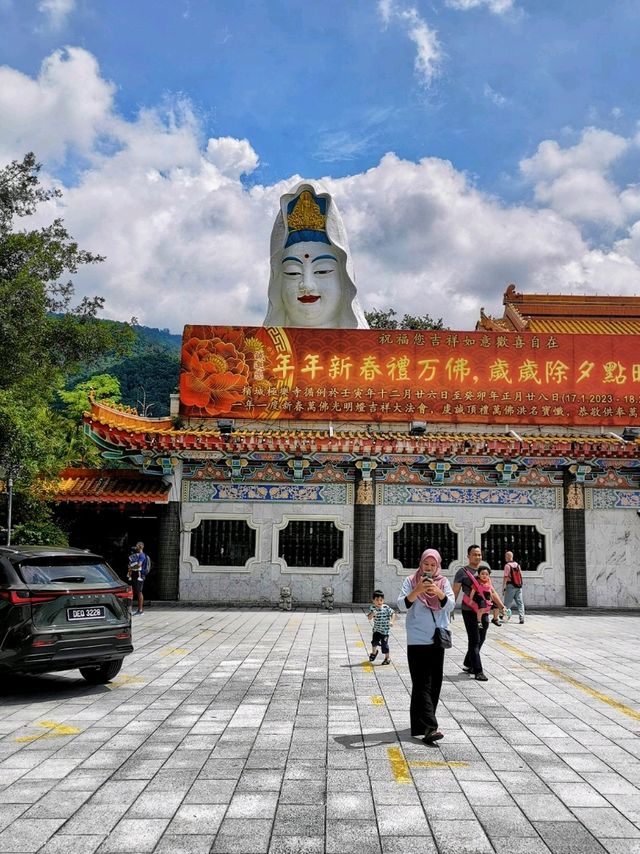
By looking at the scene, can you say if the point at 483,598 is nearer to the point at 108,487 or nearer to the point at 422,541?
the point at 422,541

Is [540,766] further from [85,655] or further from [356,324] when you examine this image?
[356,324]

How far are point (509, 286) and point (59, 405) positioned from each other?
40522 mm

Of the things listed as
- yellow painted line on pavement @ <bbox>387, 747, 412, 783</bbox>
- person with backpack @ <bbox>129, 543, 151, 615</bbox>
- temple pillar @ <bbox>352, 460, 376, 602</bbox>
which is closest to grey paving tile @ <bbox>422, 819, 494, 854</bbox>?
yellow painted line on pavement @ <bbox>387, 747, 412, 783</bbox>

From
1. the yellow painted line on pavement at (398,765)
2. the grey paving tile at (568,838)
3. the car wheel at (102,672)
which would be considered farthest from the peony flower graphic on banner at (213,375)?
the grey paving tile at (568,838)

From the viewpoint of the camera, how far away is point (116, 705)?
22.7ft

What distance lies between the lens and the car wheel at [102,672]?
313 inches

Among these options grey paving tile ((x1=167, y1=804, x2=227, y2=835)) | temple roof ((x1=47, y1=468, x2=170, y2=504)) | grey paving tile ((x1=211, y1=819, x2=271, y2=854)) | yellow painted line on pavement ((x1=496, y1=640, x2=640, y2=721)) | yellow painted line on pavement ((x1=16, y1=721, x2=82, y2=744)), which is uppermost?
temple roof ((x1=47, y1=468, x2=170, y2=504))

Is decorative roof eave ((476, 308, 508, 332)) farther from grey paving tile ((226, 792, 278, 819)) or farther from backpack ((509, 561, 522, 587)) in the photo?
grey paving tile ((226, 792, 278, 819))

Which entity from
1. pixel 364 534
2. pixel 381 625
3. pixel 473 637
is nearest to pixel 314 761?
pixel 473 637

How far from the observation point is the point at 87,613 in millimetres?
7441

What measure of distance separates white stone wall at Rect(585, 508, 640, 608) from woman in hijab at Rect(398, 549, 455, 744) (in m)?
13.3

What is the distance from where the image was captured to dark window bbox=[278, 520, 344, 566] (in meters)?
17.8

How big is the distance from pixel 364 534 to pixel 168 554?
4939 millimetres

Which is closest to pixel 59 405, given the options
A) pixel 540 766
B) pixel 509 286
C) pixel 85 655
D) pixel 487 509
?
pixel 509 286
